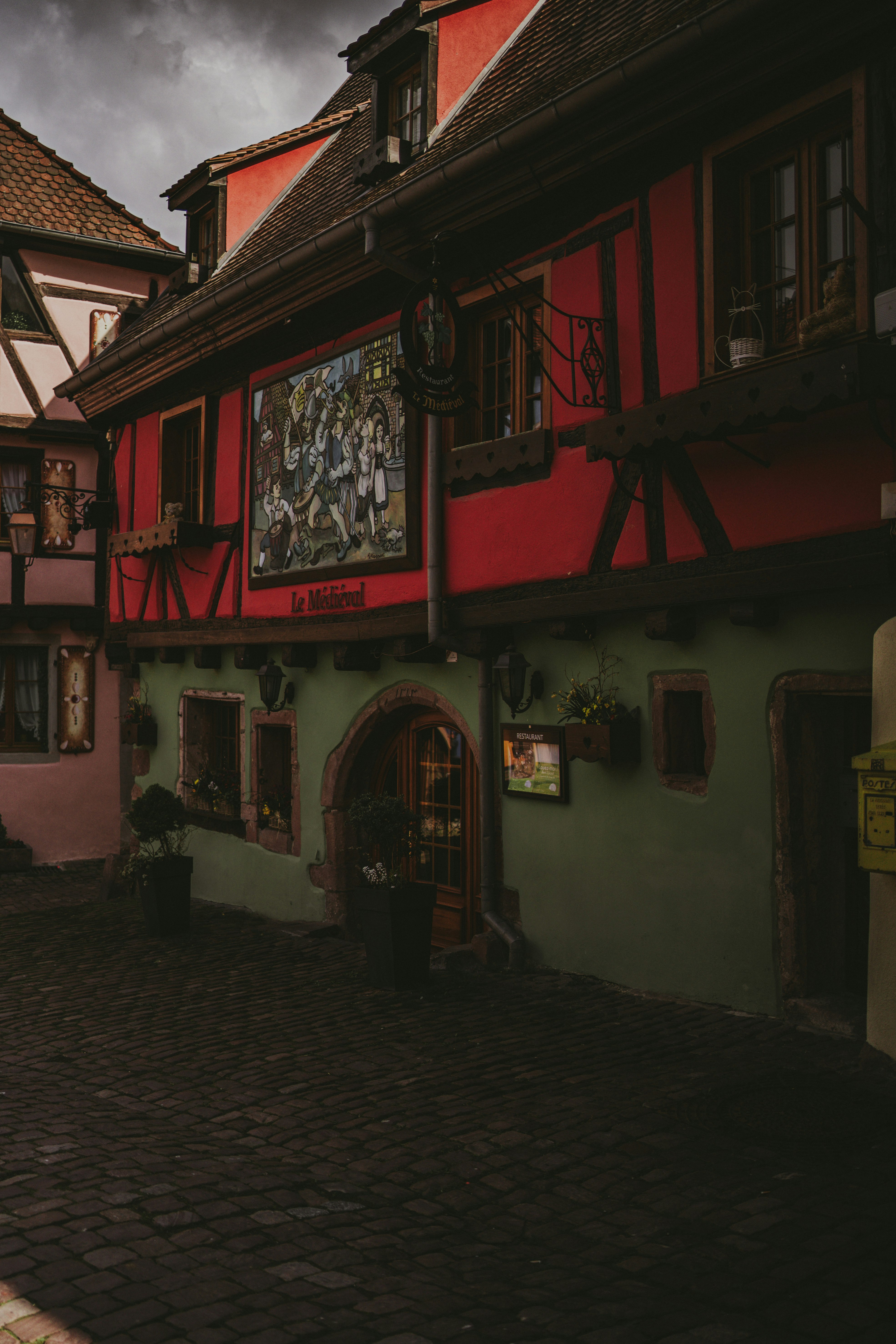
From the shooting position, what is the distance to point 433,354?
24.2 feet

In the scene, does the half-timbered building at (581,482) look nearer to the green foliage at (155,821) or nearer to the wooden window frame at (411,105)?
the wooden window frame at (411,105)

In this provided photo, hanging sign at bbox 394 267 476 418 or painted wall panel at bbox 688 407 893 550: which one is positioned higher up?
hanging sign at bbox 394 267 476 418

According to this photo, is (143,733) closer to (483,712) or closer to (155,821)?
(155,821)

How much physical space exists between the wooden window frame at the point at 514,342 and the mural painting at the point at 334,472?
1.97 feet

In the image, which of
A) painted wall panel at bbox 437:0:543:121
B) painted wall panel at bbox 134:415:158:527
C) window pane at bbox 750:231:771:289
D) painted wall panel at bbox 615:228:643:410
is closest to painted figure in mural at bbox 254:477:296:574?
painted wall panel at bbox 134:415:158:527

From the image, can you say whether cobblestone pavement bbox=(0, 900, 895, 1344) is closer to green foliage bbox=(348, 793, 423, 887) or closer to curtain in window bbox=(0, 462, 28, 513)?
green foliage bbox=(348, 793, 423, 887)

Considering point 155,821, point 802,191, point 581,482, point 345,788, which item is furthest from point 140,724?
point 802,191

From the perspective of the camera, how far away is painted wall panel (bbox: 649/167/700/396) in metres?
6.38

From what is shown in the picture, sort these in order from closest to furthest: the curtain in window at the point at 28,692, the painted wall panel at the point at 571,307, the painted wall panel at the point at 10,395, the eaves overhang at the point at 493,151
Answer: the eaves overhang at the point at 493,151 → the painted wall panel at the point at 571,307 → the painted wall panel at the point at 10,395 → the curtain in window at the point at 28,692

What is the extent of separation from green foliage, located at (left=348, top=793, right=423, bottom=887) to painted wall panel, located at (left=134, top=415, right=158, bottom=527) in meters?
5.71

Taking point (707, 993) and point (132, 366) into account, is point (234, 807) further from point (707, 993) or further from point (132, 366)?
point (707, 993)

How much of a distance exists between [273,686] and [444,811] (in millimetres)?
2186

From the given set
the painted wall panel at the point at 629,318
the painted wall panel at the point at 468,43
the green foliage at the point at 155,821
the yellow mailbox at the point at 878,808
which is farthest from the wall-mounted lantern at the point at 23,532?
the yellow mailbox at the point at 878,808

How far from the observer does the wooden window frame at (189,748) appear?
11.1 m
